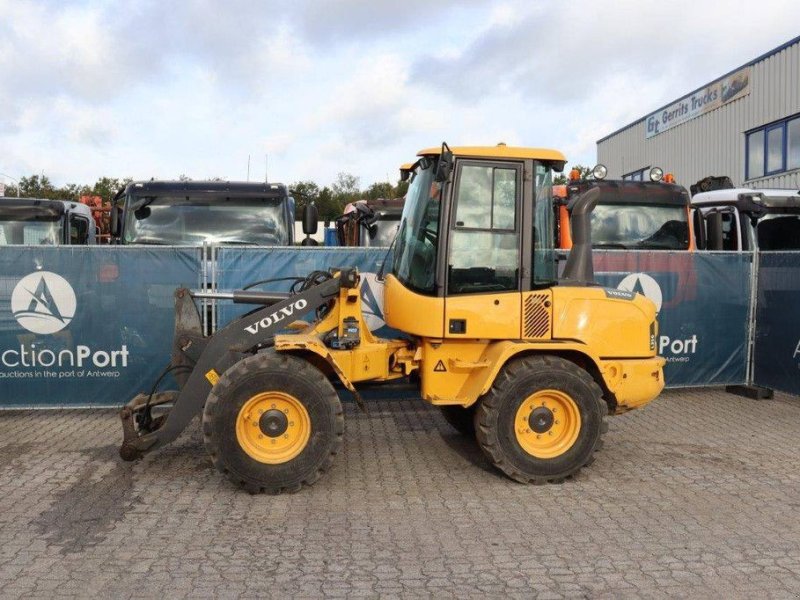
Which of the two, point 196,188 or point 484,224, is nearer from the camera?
point 484,224

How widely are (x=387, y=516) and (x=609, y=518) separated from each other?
1.52 meters

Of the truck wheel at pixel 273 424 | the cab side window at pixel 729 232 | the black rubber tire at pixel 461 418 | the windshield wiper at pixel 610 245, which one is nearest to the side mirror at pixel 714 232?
the cab side window at pixel 729 232

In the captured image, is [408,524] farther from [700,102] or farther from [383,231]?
[700,102]

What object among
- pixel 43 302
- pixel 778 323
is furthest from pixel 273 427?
pixel 778 323

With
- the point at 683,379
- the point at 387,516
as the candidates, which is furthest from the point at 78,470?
the point at 683,379

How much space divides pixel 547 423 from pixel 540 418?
0.08 meters

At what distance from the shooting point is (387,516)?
5.46 meters

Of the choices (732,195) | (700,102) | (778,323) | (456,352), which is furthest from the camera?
(700,102)

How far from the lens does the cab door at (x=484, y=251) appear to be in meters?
6.07

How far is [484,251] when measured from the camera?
6.10 metres

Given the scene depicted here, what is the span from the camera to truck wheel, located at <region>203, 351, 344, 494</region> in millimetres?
5723

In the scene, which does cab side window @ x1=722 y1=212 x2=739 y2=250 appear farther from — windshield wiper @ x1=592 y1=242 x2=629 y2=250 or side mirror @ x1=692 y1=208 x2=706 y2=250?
windshield wiper @ x1=592 y1=242 x2=629 y2=250

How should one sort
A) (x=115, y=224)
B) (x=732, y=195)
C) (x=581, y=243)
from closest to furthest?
(x=581, y=243)
(x=115, y=224)
(x=732, y=195)

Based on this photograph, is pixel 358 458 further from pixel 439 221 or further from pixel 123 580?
pixel 123 580
